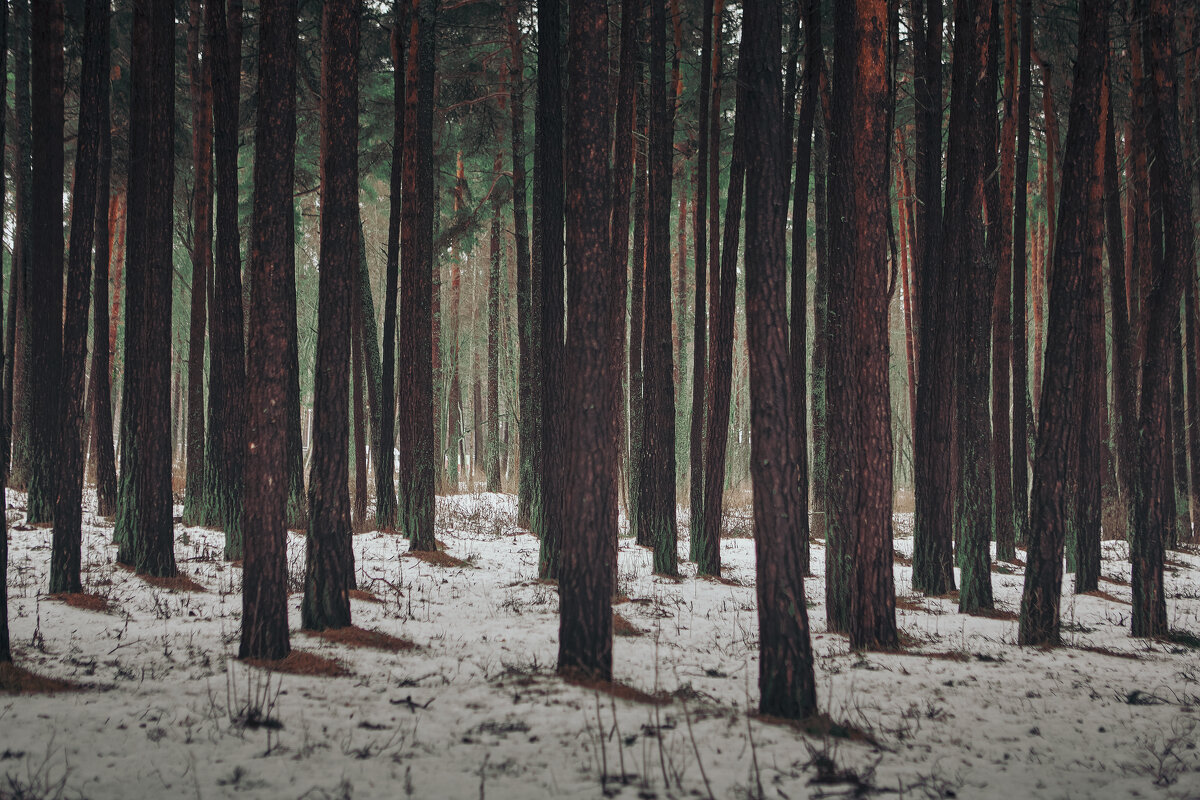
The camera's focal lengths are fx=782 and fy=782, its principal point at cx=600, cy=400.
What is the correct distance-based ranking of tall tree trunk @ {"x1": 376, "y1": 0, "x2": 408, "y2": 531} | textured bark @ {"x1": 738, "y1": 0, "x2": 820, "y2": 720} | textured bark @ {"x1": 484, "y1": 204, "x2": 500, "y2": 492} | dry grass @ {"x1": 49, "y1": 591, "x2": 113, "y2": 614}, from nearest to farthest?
textured bark @ {"x1": 738, "y1": 0, "x2": 820, "y2": 720}, dry grass @ {"x1": 49, "y1": 591, "x2": 113, "y2": 614}, tall tree trunk @ {"x1": 376, "y1": 0, "x2": 408, "y2": 531}, textured bark @ {"x1": 484, "y1": 204, "x2": 500, "y2": 492}

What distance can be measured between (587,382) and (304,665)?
112 inches

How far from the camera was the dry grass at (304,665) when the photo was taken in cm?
545

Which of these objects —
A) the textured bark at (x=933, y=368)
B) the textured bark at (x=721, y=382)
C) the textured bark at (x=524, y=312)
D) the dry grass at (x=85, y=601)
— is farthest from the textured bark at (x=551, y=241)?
the dry grass at (x=85, y=601)

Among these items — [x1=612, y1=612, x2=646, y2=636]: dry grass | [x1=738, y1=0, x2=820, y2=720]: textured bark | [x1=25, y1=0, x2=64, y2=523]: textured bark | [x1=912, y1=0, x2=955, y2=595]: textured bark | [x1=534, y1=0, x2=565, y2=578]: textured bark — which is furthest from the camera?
[x1=912, y1=0, x2=955, y2=595]: textured bark

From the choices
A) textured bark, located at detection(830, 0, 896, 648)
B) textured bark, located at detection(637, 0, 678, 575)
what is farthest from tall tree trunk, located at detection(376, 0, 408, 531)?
textured bark, located at detection(830, 0, 896, 648)

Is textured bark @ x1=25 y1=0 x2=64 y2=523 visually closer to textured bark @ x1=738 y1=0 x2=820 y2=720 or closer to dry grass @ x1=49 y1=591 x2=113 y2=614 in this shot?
dry grass @ x1=49 y1=591 x2=113 y2=614

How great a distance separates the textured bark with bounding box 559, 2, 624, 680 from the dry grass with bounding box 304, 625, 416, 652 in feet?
5.29

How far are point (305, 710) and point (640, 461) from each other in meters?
7.19

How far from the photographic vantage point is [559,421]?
30.6 ft

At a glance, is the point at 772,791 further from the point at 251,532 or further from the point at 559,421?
the point at 559,421

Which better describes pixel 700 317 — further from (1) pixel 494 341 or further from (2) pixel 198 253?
(1) pixel 494 341

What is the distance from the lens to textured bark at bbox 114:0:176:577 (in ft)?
27.7

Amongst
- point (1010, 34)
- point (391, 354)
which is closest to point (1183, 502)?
point (1010, 34)

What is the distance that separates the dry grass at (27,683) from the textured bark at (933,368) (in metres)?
8.63
